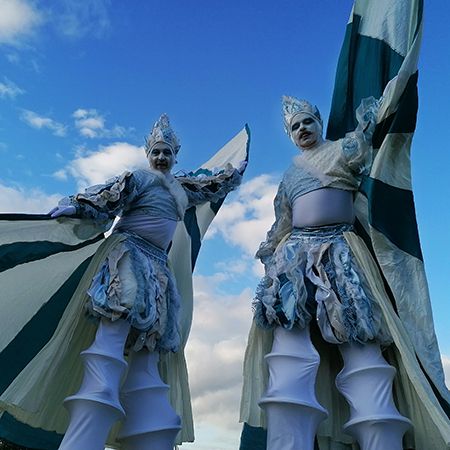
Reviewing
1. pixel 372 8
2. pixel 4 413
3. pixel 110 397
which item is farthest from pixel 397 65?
pixel 4 413

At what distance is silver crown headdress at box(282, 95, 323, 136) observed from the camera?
418 centimetres

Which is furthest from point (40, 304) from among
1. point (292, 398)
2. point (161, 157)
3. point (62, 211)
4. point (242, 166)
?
point (242, 166)

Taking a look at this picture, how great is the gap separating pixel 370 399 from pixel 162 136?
224 centimetres

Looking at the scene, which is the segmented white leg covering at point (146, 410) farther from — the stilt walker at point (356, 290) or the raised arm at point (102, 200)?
the raised arm at point (102, 200)

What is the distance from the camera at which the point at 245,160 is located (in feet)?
16.6

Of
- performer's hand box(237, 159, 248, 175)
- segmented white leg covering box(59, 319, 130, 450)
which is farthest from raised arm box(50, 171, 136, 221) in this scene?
performer's hand box(237, 159, 248, 175)

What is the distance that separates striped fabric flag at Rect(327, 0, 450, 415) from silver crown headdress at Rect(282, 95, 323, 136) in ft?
1.24

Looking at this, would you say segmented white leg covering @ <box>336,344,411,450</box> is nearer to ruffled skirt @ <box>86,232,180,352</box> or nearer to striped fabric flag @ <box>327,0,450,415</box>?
striped fabric flag @ <box>327,0,450,415</box>

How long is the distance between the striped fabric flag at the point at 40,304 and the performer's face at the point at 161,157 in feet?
2.15

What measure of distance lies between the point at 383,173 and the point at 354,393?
Answer: 1.31m

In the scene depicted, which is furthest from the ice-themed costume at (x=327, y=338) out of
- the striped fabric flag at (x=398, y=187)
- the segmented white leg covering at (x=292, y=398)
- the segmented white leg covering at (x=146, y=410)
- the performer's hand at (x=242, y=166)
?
the performer's hand at (x=242, y=166)

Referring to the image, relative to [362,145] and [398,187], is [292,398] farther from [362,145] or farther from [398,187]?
[362,145]

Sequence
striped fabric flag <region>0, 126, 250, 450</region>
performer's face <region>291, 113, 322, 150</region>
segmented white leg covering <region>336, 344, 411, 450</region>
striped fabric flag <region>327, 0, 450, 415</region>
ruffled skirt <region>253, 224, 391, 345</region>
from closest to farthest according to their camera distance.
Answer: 1. segmented white leg covering <region>336, 344, 411, 450</region>
2. ruffled skirt <region>253, 224, 391, 345</region>
3. striped fabric flag <region>327, 0, 450, 415</region>
4. striped fabric flag <region>0, 126, 250, 450</region>
5. performer's face <region>291, 113, 322, 150</region>

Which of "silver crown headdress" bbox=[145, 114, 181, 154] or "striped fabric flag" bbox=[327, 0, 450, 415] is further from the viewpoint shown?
"silver crown headdress" bbox=[145, 114, 181, 154]
